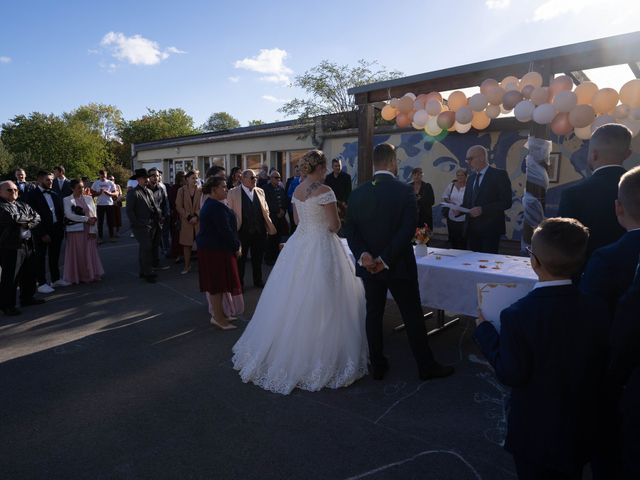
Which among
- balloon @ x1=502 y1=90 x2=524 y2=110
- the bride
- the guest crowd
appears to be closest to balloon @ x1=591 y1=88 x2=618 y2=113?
balloon @ x1=502 y1=90 x2=524 y2=110

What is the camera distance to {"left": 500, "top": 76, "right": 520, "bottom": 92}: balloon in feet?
20.2

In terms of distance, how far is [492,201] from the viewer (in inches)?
217

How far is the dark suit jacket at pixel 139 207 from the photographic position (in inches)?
301

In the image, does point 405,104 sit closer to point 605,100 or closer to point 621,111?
point 605,100

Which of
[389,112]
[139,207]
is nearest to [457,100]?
[389,112]

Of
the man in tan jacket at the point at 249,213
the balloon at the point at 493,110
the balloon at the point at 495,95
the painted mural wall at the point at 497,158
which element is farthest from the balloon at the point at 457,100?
the painted mural wall at the point at 497,158

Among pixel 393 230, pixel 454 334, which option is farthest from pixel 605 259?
pixel 454 334

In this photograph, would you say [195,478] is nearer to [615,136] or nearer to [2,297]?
[615,136]

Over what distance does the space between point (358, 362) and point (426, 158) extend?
10034mm

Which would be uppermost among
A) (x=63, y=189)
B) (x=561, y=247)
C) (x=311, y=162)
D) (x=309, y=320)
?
(x=311, y=162)

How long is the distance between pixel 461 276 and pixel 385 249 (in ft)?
3.51

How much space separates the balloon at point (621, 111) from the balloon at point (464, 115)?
6.32 ft

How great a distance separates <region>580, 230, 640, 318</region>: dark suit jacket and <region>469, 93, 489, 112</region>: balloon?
5296mm

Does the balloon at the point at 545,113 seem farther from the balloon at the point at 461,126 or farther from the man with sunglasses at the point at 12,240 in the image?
the man with sunglasses at the point at 12,240
